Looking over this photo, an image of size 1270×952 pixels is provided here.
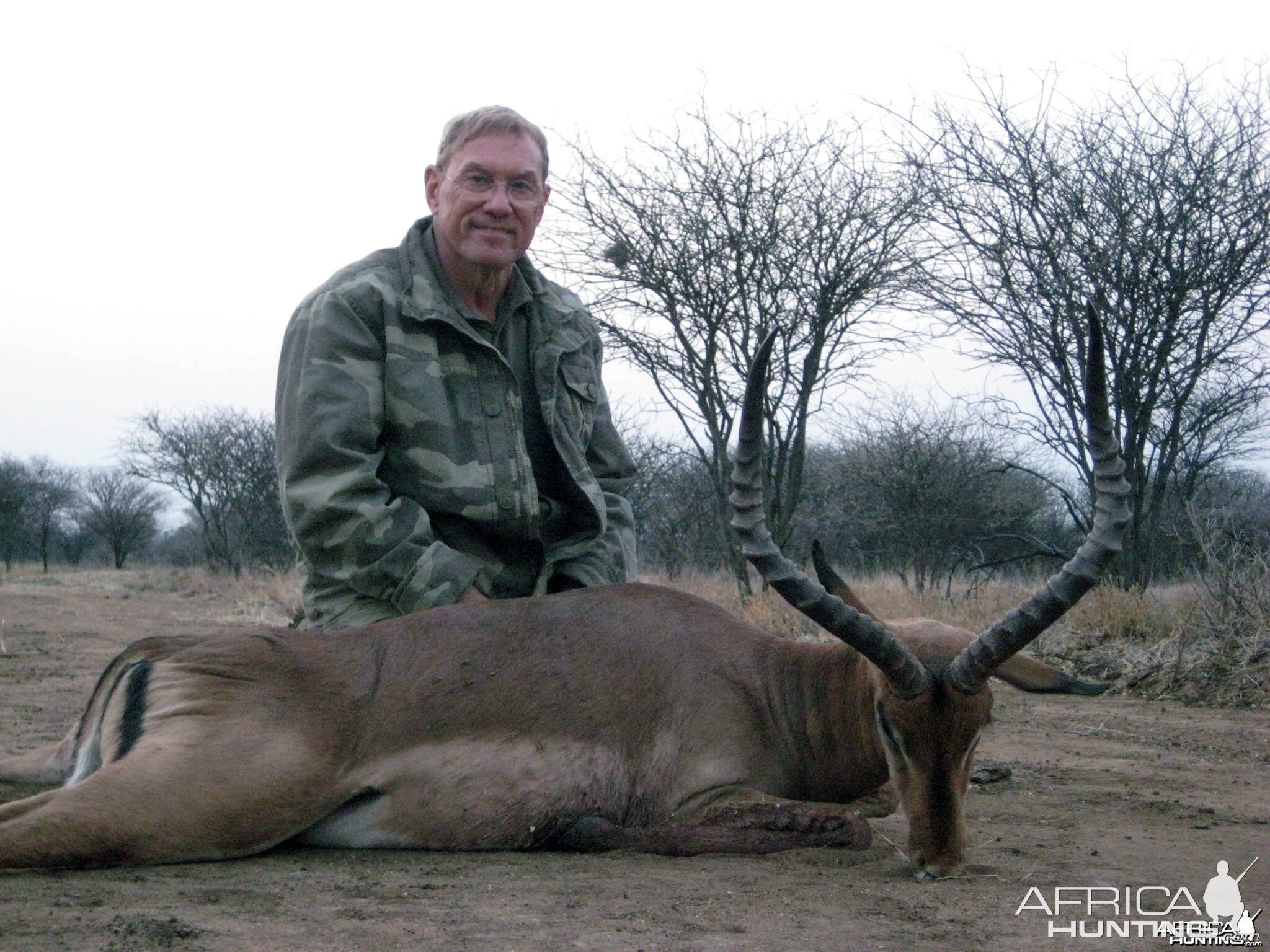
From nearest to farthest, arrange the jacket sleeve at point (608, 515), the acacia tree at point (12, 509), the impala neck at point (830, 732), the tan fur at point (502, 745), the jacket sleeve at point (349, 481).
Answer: the tan fur at point (502, 745), the impala neck at point (830, 732), the jacket sleeve at point (349, 481), the jacket sleeve at point (608, 515), the acacia tree at point (12, 509)

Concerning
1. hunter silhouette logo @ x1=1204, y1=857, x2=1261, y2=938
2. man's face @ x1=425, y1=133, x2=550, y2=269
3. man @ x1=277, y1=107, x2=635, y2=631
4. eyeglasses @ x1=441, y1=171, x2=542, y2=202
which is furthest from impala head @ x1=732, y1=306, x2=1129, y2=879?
eyeglasses @ x1=441, y1=171, x2=542, y2=202

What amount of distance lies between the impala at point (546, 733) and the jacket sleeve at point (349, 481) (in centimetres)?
34

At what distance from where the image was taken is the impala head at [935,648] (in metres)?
3.89

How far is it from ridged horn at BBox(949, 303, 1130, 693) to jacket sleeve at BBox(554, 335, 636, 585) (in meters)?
1.88

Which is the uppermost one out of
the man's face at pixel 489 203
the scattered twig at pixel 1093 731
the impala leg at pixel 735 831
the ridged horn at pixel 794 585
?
the man's face at pixel 489 203

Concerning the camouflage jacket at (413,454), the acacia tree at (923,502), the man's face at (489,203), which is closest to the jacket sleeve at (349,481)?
the camouflage jacket at (413,454)

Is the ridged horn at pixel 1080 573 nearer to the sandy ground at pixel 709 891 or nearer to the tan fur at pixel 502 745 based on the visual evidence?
the tan fur at pixel 502 745

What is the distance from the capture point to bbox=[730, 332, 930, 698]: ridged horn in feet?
13.0

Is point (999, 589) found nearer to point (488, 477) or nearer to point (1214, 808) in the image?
point (1214, 808)

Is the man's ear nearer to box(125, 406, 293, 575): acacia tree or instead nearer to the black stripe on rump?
the black stripe on rump

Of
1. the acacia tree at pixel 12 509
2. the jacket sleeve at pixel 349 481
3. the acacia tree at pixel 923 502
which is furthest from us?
the acacia tree at pixel 12 509

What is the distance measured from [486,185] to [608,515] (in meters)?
1.58

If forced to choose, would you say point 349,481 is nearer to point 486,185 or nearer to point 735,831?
point 486,185

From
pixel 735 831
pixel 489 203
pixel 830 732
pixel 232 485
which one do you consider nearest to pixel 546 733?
pixel 735 831
